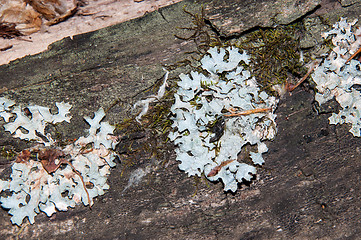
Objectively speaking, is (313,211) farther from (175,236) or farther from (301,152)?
(175,236)

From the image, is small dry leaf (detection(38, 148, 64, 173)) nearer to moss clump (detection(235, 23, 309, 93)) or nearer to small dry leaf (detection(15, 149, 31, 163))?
small dry leaf (detection(15, 149, 31, 163))

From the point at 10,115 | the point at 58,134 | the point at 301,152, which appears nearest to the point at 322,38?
the point at 301,152

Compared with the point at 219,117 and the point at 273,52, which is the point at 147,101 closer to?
the point at 219,117

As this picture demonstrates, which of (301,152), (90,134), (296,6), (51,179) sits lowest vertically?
(301,152)

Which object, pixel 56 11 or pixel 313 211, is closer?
pixel 313 211

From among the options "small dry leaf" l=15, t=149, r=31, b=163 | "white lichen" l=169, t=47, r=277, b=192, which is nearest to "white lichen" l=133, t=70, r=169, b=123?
"white lichen" l=169, t=47, r=277, b=192

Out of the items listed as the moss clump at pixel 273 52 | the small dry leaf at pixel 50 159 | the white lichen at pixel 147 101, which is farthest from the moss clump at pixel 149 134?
the moss clump at pixel 273 52

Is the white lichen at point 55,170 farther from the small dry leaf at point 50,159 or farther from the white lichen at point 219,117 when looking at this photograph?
the white lichen at point 219,117
